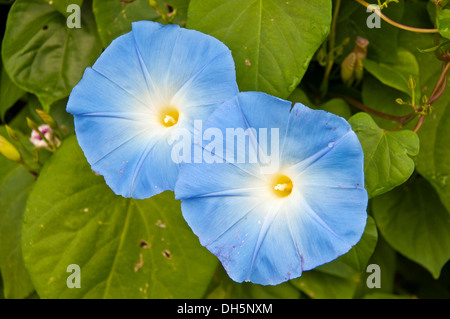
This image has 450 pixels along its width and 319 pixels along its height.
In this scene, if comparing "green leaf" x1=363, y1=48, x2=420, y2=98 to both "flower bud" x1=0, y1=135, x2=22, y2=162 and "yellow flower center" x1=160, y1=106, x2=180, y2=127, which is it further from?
"flower bud" x1=0, y1=135, x2=22, y2=162

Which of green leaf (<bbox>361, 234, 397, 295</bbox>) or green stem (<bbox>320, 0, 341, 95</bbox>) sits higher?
green stem (<bbox>320, 0, 341, 95</bbox>)

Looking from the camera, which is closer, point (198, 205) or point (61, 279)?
point (198, 205)

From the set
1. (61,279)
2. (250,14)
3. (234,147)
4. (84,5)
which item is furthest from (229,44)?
(61,279)

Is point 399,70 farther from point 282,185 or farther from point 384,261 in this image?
point 384,261

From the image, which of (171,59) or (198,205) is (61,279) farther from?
(171,59)

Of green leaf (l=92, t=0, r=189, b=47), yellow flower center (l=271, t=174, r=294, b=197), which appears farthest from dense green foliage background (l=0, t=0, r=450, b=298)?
yellow flower center (l=271, t=174, r=294, b=197)

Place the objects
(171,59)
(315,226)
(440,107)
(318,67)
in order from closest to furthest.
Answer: (315,226)
(171,59)
(440,107)
(318,67)

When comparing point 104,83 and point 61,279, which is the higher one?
point 104,83

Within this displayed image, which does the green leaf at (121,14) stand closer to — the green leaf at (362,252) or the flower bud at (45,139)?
the flower bud at (45,139)
